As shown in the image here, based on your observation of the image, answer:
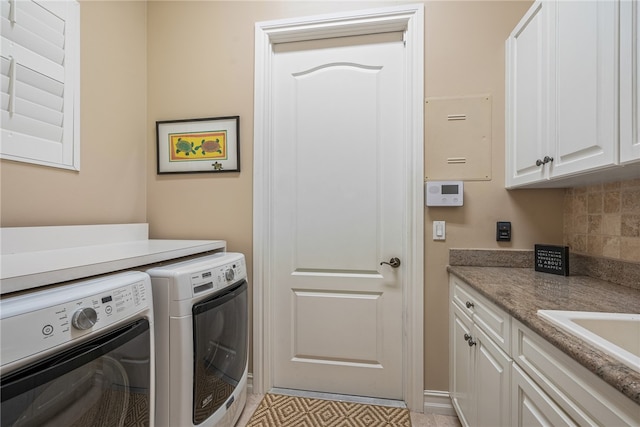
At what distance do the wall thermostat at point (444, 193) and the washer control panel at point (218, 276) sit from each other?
1131 millimetres

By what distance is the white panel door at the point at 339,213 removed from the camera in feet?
5.91

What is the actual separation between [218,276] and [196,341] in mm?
286

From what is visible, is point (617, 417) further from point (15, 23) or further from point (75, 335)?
point (15, 23)

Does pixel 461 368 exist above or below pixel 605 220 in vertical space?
below

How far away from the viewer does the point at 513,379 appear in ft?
3.14

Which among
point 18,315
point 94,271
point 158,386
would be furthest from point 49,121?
point 158,386

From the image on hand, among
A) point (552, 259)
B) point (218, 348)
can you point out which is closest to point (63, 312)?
point (218, 348)

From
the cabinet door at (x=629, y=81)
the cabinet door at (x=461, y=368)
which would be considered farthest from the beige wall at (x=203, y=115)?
the cabinet door at (x=629, y=81)

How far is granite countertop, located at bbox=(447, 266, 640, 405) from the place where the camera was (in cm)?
57

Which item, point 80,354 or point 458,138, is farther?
point 458,138

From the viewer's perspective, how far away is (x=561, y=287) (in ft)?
3.89

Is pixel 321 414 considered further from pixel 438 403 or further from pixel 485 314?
pixel 485 314

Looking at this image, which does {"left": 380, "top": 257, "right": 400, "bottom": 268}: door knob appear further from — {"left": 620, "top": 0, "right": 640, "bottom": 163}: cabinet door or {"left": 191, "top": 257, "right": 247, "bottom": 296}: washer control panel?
{"left": 620, "top": 0, "right": 640, "bottom": 163}: cabinet door

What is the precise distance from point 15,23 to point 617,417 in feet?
7.98
